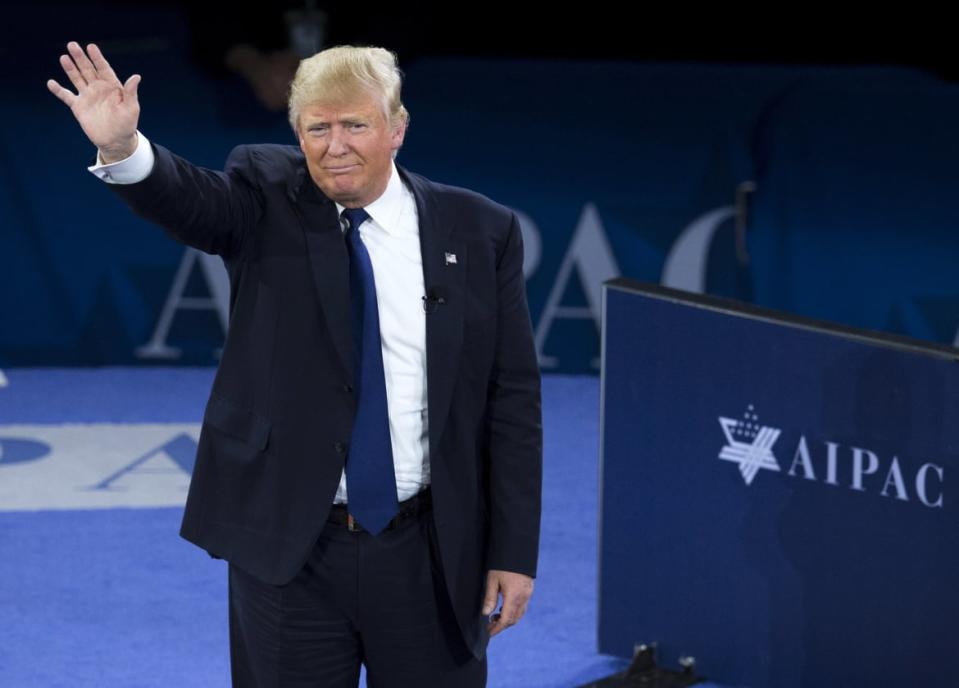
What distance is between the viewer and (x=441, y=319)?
9.24 ft

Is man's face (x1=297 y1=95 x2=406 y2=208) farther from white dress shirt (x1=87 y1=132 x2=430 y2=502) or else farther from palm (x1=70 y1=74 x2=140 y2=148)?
palm (x1=70 y1=74 x2=140 y2=148)

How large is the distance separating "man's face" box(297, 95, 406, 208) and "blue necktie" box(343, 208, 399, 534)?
4.6 inches

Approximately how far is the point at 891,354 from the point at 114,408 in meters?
4.43

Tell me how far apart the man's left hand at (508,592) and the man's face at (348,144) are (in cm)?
73

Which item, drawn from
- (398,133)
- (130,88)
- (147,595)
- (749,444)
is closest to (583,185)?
(147,595)

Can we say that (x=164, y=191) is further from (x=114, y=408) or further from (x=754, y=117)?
(x=754, y=117)

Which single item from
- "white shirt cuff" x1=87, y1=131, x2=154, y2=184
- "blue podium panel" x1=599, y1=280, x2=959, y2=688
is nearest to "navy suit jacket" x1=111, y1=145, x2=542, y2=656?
"white shirt cuff" x1=87, y1=131, x2=154, y2=184

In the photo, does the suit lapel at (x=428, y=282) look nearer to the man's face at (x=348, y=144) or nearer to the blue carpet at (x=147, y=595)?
the man's face at (x=348, y=144)

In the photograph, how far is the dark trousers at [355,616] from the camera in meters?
2.85

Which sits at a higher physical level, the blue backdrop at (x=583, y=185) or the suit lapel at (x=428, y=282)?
the blue backdrop at (x=583, y=185)

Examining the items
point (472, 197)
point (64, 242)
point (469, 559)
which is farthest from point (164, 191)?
point (64, 242)

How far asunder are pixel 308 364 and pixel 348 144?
38 centimetres

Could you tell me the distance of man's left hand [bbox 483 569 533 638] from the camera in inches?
117

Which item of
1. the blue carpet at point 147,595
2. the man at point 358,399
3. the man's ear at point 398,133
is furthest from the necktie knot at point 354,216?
the blue carpet at point 147,595
